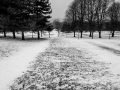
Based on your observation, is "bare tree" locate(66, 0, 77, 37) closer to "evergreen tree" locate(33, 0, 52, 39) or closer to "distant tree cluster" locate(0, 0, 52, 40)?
"evergreen tree" locate(33, 0, 52, 39)

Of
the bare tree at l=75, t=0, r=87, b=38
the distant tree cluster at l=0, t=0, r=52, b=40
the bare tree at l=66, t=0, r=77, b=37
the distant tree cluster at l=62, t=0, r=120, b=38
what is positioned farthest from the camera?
the bare tree at l=66, t=0, r=77, b=37

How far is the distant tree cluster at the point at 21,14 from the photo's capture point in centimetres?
2216

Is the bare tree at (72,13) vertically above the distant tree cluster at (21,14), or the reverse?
the bare tree at (72,13)

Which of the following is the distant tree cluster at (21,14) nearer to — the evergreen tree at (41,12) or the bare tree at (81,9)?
the evergreen tree at (41,12)

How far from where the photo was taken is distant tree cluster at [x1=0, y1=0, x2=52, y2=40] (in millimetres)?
22164

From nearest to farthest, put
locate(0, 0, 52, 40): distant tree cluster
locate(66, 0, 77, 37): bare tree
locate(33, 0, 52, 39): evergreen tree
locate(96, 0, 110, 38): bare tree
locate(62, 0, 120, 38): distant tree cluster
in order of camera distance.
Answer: locate(0, 0, 52, 40): distant tree cluster < locate(33, 0, 52, 39): evergreen tree < locate(96, 0, 110, 38): bare tree < locate(62, 0, 120, 38): distant tree cluster < locate(66, 0, 77, 37): bare tree

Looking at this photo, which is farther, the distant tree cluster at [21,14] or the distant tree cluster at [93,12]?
the distant tree cluster at [93,12]

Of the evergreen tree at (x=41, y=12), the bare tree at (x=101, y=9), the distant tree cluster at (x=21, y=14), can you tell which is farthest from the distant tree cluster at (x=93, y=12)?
the distant tree cluster at (x=21, y=14)

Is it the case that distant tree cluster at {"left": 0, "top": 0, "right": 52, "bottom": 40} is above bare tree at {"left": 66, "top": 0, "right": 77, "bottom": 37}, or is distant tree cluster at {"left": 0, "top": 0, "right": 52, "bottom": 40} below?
below

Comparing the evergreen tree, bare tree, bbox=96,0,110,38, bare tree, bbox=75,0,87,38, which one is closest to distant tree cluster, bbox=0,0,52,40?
the evergreen tree

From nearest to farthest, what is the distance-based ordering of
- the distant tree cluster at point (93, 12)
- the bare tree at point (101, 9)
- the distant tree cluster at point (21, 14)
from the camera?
the distant tree cluster at point (21, 14)
the bare tree at point (101, 9)
the distant tree cluster at point (93, 12)

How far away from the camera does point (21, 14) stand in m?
23.9

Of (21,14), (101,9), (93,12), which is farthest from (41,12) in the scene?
(101,9)

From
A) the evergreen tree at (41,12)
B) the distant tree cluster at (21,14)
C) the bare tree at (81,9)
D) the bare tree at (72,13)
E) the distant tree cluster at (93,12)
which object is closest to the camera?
the distant tree cluster at (21,14)
